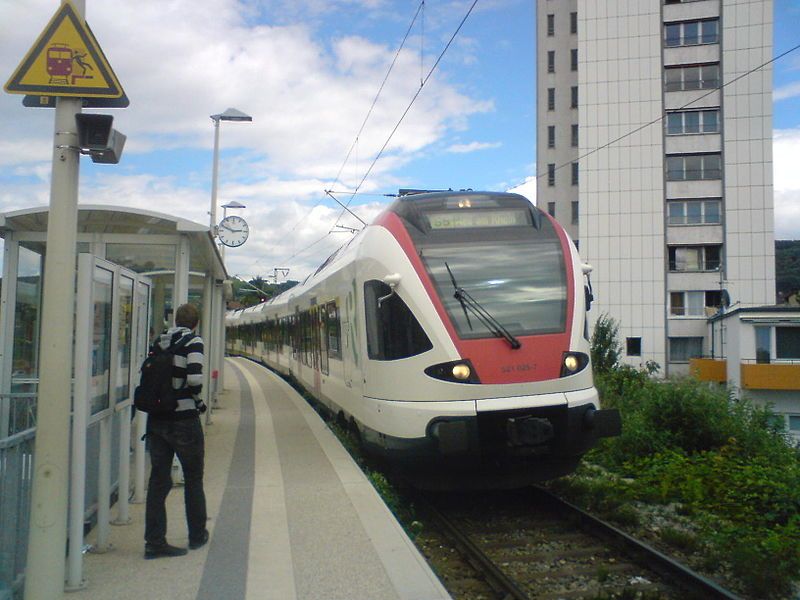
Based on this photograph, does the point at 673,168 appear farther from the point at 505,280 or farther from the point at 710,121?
the point at 505,280

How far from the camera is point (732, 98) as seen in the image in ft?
140

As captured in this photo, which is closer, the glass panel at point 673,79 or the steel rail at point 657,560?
the steel rail at point 657,560

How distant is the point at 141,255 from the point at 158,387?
17.0ft

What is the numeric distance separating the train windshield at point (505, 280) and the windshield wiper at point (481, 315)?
2 cm

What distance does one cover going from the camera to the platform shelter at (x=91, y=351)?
4.85 m

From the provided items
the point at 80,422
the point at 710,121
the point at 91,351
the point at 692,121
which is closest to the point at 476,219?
the point at 91,351

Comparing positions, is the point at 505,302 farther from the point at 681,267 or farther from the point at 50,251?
the point at 681,267

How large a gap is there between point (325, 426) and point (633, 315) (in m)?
32.9

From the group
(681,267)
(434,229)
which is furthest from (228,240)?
(681,267)

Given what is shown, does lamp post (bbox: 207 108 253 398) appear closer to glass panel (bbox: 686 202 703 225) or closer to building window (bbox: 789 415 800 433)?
building window (bbox: 789 415 800 433)

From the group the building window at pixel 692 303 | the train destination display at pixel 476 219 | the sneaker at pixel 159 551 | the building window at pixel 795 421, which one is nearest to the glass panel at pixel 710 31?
the building window at pixel 692 303

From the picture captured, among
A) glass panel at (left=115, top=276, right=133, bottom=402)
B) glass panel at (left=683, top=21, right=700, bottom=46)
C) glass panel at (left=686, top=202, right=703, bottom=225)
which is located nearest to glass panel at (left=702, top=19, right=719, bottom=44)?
glass panel at (left=683, top=21, right=700, bottom=46)

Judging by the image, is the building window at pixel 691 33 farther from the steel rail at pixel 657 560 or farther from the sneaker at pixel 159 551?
the sneaker at pixel 159 551

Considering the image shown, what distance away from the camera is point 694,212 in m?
44.1
